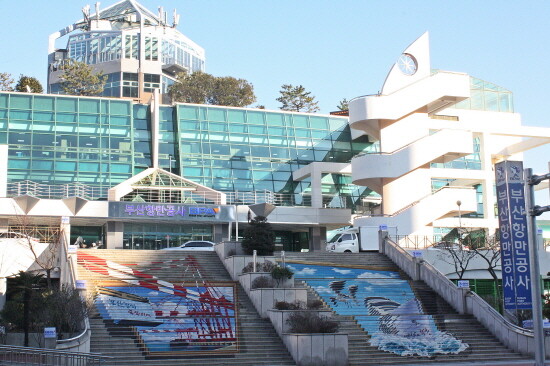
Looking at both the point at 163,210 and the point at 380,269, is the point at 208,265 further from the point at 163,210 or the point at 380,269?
the point at 163,210

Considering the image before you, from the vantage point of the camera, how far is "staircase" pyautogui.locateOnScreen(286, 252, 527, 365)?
3036cm

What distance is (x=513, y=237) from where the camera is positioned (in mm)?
30797

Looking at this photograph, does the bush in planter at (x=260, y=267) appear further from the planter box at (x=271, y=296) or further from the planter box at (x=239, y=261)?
the planter box at (x=271, y=296)

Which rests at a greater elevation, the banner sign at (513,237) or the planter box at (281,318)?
the banner sign at (513,237)

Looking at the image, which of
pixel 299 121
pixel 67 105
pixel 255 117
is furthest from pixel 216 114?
pixel 67 105

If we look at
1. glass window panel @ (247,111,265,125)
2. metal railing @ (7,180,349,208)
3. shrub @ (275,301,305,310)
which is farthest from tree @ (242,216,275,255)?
glass window panel @ (247,111,265,125)

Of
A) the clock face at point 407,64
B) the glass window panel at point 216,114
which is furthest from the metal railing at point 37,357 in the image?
the glass window panel at point 216,114

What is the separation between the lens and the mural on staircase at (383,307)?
104 ft

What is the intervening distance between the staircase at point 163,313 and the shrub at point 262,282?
817 millimetres

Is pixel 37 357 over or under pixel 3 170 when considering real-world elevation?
under

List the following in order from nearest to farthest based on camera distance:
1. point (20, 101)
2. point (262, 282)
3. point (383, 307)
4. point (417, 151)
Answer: point (262, 282), point (383, 307), point (417, 151), point (20, 101)

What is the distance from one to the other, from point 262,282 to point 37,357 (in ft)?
45.7

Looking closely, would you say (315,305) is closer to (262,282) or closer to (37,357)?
(262,282)

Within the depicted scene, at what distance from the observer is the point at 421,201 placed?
169 feet
